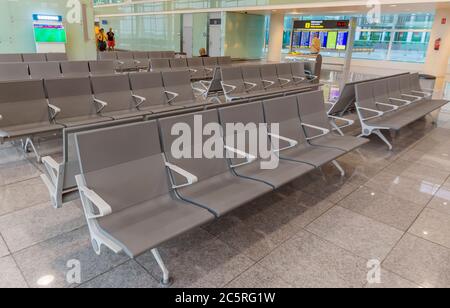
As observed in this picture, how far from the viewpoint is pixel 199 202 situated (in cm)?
224

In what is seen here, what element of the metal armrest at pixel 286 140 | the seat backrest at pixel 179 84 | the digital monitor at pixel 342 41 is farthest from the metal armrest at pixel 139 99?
the digital monitor at pixel 342 41

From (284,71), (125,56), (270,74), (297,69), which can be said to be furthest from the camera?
(125,56)

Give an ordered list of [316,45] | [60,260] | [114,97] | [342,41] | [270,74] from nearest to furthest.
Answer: [60,260] < [114,97] < [270,74] < [316,45] < [342,41]

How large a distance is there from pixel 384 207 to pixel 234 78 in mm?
3734

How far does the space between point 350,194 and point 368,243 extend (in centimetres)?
86

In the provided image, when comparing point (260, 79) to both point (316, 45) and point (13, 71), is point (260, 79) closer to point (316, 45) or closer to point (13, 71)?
point (13, 71)

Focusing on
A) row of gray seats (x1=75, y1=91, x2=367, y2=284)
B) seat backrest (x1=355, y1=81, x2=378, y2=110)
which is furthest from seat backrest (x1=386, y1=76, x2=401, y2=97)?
row of gray seats (x1=75, y1=91, x2=367, y2=284)

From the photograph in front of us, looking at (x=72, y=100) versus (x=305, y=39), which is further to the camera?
(x=305, y=39)

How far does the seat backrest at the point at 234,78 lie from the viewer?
19.2 feet

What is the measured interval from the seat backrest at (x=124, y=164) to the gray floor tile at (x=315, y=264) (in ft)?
3.03

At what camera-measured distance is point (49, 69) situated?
5.72 meters

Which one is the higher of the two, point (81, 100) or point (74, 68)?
point (74, 68)

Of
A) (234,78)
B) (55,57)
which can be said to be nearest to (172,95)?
(234,78)

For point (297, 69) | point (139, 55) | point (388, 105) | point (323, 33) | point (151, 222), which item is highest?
point (323, 33)
